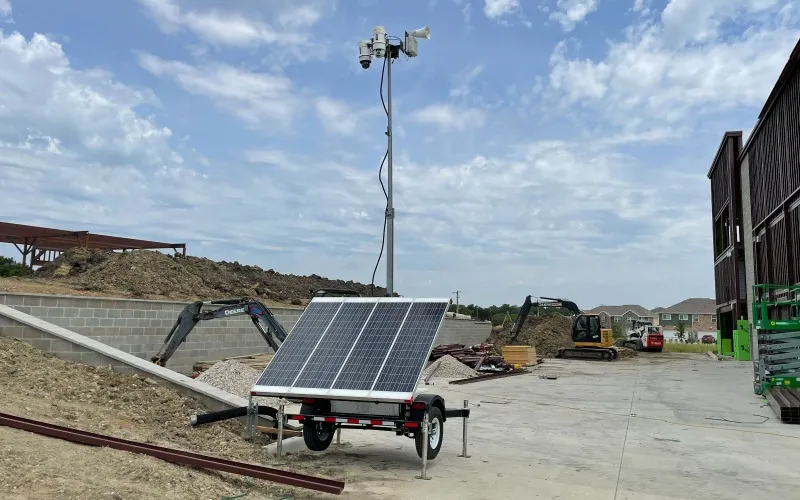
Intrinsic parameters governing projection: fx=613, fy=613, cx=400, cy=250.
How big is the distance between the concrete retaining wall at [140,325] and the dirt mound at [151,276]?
319 centimetres

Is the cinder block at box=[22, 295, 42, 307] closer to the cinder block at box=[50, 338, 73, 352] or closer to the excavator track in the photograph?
the cinder block at box=[50, 338, 73, 352]

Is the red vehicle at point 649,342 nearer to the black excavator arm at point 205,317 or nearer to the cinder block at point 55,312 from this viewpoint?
the black excavator arm at point 205,317

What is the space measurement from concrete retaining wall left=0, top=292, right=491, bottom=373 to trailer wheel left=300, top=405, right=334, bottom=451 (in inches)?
273

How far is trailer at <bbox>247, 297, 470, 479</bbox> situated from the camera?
894 centimetres

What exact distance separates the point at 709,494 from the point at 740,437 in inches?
217

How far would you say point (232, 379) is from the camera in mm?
16672

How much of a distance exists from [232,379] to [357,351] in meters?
8.25

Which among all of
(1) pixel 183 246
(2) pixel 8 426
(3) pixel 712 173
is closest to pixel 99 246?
(1) pixel 183 246

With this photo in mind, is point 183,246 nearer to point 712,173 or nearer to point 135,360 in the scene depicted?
point 135,360

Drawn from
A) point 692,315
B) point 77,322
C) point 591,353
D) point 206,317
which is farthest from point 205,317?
point 692,315

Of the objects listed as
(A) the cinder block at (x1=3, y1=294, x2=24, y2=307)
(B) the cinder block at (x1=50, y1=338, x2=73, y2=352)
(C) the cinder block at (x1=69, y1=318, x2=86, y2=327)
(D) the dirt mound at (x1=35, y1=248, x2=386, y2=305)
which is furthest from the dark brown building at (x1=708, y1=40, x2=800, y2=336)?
(A) the cinder block at (x1=3, y1=294, x2=24, y2=307)

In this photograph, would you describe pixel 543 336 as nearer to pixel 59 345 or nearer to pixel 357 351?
pixel 357 351

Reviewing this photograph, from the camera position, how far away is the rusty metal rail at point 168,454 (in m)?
6.98

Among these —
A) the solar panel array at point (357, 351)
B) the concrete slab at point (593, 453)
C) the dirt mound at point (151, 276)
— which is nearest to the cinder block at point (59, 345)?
the solar panel array at point (357, 351)
